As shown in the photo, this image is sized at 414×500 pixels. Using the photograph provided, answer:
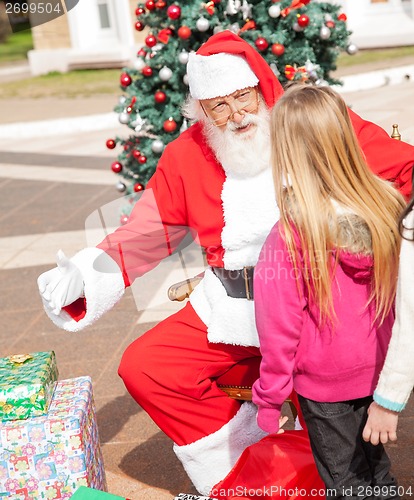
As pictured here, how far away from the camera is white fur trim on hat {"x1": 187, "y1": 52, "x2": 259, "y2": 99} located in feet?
10.1

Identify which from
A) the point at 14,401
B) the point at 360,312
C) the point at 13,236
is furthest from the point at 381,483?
the point at 13,236

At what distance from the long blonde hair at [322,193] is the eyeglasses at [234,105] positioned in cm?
74

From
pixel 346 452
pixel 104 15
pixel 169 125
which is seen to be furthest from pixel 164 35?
pixel 104 15

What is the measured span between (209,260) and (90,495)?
94 centimetres

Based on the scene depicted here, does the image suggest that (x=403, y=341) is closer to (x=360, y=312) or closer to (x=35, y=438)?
(x=360, y=312)

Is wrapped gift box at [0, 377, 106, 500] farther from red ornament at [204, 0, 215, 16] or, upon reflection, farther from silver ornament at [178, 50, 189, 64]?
red ornament at [204, 0, 215, 16]

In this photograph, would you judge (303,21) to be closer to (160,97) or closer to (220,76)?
(160,97)

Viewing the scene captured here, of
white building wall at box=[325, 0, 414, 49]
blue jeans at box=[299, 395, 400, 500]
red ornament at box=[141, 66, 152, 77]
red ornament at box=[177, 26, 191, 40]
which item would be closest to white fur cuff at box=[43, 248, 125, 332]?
blue jeans at box=[299, 395, 400, 500]

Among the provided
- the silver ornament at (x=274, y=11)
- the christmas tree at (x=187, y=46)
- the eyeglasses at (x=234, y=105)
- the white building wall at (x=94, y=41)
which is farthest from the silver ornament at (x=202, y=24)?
the white building wall at (x=94, y=41)

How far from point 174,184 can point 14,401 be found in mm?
973

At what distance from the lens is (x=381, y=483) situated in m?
2.50

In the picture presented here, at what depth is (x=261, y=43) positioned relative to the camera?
5332mm

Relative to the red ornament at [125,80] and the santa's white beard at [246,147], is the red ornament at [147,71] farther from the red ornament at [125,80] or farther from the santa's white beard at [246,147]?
the santa's white beard at [246,147]

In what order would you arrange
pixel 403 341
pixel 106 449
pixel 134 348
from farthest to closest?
pixel 106 449 → pixel 134 348 → pixel 403 341
